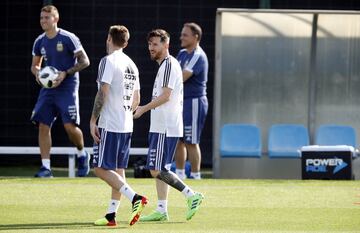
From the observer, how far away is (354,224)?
36.8 ft

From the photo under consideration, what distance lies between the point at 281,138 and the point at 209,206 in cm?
580

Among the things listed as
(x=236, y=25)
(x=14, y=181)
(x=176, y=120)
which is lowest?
(x=14, y=181)

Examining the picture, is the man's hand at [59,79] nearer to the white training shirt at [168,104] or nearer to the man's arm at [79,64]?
the man's arm at [79,64]

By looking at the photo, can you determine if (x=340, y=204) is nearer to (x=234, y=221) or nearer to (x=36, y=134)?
(x=234, y=221)

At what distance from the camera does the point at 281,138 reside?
60.4ft

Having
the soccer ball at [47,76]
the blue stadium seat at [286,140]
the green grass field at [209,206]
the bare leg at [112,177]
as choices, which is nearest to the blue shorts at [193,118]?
the green grass field at [209,206]

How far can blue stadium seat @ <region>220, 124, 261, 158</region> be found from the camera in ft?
59.3

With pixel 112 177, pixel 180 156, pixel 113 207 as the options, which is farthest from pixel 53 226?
pixel 180 156

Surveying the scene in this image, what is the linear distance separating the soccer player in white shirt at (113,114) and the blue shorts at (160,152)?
13.0 inches

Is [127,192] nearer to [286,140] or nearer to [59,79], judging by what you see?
[59,79]

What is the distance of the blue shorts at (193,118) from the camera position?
53.0ft

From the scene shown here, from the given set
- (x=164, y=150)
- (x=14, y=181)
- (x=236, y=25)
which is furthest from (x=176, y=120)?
(x=236, y=25)

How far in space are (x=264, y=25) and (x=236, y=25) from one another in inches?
18.0

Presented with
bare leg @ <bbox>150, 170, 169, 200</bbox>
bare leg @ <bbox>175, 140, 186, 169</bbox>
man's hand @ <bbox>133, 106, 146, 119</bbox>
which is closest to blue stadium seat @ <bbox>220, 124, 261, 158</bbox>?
bare leg @ <bbox>175, 140, 186, 169</bbox>
